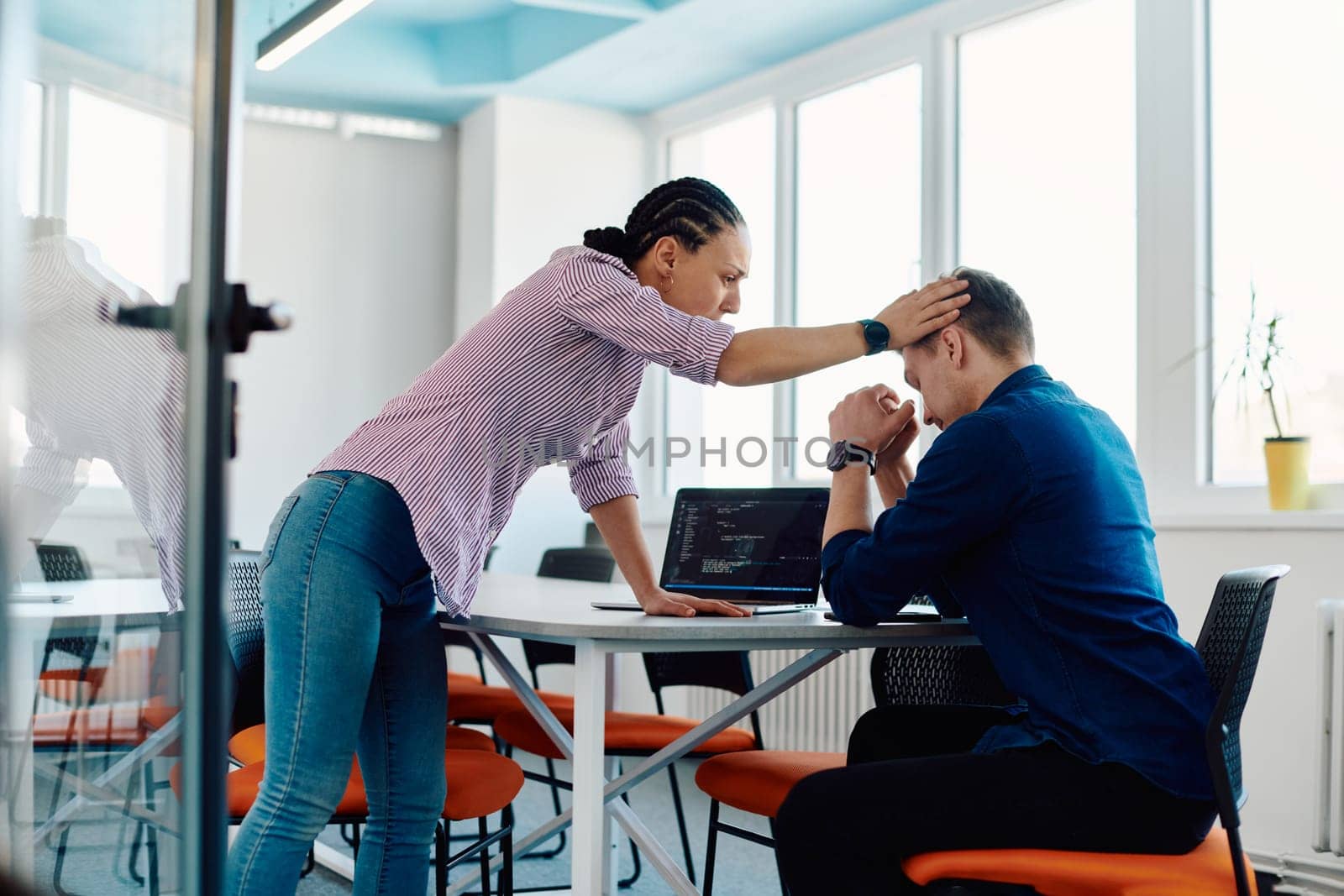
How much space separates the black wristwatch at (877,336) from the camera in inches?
68.7

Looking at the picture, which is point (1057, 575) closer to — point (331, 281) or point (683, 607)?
point (683, 607)

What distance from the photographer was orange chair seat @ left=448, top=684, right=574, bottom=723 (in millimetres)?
3156

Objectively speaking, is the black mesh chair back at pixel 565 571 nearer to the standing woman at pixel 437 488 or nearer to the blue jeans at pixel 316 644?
the standing woman at pixel 437 488

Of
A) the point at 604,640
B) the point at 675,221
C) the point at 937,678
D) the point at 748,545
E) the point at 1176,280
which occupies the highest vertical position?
the point at 1176,280

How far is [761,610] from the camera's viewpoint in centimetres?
207

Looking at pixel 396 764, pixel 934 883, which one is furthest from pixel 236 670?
pixel 934 883

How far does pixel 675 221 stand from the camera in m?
1.92

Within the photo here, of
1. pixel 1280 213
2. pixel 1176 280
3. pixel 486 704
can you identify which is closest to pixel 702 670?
pixel 486 704

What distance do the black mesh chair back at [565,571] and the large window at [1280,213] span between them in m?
1.78

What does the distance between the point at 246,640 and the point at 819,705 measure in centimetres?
258

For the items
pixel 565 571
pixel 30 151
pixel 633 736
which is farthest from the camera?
pixel 565 571

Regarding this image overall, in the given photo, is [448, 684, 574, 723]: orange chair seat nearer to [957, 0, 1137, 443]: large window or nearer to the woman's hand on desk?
the woman's hand on desk

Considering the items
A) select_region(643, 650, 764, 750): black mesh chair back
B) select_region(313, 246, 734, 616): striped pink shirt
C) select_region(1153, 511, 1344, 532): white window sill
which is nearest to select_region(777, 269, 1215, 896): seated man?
select_region(313, 246, 734, 616): striped pink shirt

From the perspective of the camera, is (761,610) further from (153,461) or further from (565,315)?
(153,461)
